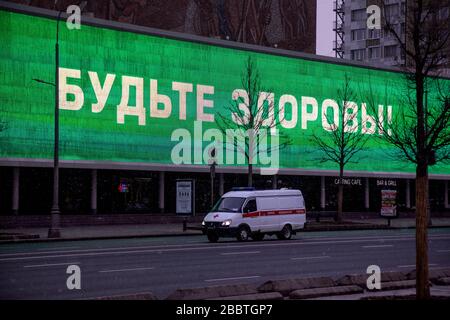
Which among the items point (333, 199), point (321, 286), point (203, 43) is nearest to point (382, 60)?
point (333, 199)

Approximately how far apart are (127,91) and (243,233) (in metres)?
22.1

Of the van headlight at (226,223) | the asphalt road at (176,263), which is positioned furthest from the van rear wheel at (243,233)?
the asphalt road at (176,263)

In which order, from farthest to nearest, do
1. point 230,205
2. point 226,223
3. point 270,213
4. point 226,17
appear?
1. point 226,17
2. point 270,213
3. point 230,205
4. point 226,223

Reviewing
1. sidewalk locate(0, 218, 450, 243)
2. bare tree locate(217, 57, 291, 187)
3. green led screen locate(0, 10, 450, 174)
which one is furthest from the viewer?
bare tree locate(217, 57, 291, 187)

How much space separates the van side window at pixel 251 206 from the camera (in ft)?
121

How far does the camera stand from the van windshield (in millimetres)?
37031

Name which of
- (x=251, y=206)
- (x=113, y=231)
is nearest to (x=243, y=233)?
(x=251, y=206)

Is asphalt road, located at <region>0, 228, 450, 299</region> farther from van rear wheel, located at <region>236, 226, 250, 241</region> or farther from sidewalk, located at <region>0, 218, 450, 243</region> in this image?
sidewalk, located at <region>0, 218, 450, 243</region>

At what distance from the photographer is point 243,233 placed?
36844mm

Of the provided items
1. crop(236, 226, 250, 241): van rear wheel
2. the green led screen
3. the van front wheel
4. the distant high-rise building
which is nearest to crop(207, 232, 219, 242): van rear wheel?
crop(236, 226, 250, 241): van rear wheel

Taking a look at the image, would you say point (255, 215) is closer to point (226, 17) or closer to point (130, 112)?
point (130, 112)

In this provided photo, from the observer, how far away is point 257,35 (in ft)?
267

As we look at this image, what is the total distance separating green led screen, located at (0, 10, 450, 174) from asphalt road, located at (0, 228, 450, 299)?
16.7 m
